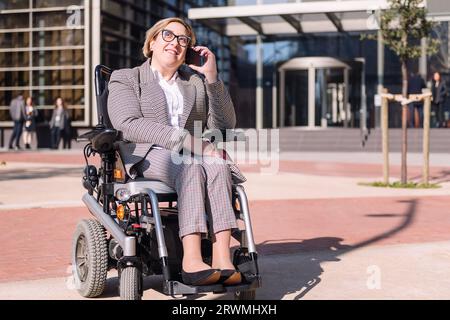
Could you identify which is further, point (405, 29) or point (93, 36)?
point (93, 36)

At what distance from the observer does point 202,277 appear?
3.49m

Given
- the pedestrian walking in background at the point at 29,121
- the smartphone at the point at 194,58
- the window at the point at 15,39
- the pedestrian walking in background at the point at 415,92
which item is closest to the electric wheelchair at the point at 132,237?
the smartphone at the point at 194,58

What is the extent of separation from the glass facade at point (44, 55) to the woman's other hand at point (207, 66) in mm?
22000

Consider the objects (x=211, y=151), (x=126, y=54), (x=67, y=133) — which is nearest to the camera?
(x=211, y=151)

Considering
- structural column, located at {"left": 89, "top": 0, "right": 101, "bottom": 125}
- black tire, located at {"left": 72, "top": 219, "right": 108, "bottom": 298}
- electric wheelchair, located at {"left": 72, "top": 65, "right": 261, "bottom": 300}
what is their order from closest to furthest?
1. electric wheelchair, located at {"left": 72, "top": 65, "right": 261, "bottom": 300}
2. black tire, located at {"left": 72, "top": 219, "right": 108, "bottom": 298}
3. structural column, located at {"left": 89, "top": 0, "right": 101, "bottom": 125}

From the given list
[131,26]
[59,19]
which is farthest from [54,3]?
[131,26]

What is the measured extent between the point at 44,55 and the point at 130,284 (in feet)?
78.7

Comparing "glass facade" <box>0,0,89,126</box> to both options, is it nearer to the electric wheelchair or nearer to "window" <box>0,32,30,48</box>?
"window" <box>0,32,30,48</box>

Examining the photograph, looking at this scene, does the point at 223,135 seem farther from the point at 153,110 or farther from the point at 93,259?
the point at 93,259

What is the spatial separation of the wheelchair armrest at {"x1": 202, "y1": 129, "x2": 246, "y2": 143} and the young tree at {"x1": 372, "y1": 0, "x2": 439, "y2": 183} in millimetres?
8264

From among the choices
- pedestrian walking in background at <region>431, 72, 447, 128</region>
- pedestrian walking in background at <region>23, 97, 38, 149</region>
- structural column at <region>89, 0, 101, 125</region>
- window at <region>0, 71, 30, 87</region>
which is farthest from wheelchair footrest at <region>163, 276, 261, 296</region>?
window at <region>0, 71, 30, 87</region>

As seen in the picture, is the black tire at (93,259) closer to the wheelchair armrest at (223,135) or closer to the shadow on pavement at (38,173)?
the wheelchair armrest at (223,135)

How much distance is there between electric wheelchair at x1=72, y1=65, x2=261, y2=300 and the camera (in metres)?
3.63
